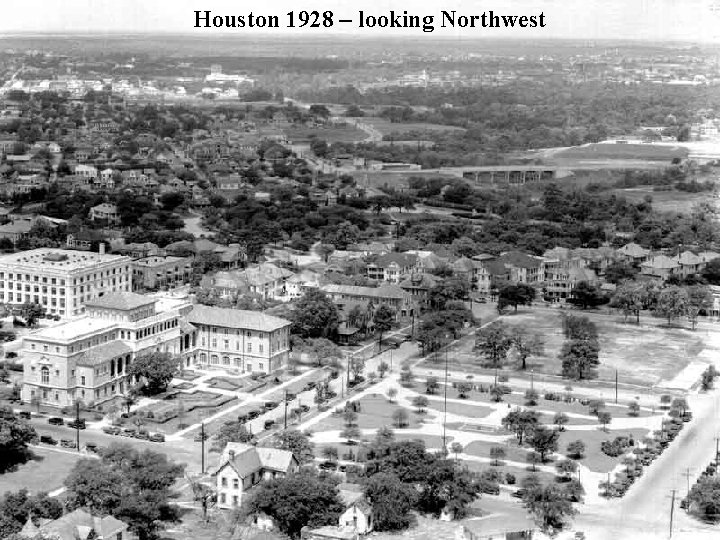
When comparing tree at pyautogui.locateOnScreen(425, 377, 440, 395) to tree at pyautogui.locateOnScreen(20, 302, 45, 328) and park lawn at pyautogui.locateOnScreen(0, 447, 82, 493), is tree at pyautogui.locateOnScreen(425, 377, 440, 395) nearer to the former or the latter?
park lawn at pyautogui.locateOnScreen(0, 447, 82, 493)

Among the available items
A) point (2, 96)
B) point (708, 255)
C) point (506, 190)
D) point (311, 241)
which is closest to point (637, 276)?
point (708, 255)

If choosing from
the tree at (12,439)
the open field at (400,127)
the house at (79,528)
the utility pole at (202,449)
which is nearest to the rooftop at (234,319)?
the utility pole at (202,449)

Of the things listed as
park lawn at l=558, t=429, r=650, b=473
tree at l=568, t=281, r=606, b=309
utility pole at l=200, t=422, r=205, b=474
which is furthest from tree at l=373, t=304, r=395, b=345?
utility pole at l=200, t=422, r=205, b=474

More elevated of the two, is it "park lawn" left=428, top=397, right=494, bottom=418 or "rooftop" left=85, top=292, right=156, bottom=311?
"rooftop" left=85, top=292, right=156, bottom=311

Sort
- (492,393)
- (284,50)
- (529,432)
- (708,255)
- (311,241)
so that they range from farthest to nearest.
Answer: (284,50) < (311,241) < (708,255) < (492,393) < (529,432)

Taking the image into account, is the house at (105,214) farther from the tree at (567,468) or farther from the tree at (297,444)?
the tree at (567,468)

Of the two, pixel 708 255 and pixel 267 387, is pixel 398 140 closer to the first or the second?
pixel 708 255

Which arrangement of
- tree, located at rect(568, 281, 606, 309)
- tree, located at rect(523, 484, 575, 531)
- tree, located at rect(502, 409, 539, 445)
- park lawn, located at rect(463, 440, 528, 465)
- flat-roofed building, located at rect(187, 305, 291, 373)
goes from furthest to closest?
tree, located at rect(568, 281, 606, 309) < flat-roofed building, located at rect(187, 305, 291, 373) < tree, located at rect(502, 409, 539, 445) < park lawn, located at rect(463, 440, 528, 465) < tree, located at rect(523, 484, 575, 531)
